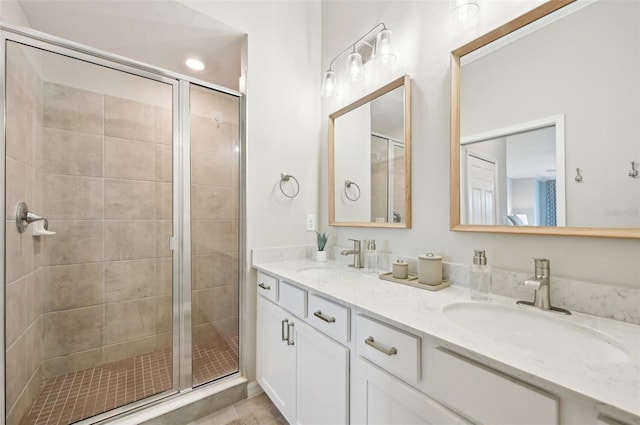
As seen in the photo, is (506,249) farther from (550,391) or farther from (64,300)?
(64,300)

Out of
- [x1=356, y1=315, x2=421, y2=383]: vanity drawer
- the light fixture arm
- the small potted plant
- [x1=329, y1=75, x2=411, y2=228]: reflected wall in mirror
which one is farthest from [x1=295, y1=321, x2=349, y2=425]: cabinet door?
the light fixture arm

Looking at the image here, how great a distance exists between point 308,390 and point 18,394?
145 centimetres

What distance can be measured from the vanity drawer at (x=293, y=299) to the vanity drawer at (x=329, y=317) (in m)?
0.05

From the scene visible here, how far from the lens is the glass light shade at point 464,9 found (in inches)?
45.6

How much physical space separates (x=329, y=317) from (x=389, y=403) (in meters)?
0.36

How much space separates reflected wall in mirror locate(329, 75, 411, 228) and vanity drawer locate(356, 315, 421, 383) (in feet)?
2.24

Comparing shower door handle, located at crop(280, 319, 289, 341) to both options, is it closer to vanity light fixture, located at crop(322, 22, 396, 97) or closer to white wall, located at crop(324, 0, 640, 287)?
white wall, located at crop(324, 0, 640, 287)

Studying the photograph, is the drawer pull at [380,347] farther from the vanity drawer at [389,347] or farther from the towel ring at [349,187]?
the towel ring at [349,187]

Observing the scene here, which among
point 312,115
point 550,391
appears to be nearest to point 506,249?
point 550,391

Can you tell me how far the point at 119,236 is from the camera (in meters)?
1.85

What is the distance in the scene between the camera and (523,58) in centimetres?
104

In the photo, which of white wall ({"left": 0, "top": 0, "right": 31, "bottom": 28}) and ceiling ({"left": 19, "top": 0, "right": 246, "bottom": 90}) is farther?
ceiling ({"left": 19, "top": 0, "right": 246, "bottom": 90})

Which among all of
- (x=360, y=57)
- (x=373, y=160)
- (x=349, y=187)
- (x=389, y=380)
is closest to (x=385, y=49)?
(x=360, y=57)

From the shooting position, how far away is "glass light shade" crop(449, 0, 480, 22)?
116 cm
